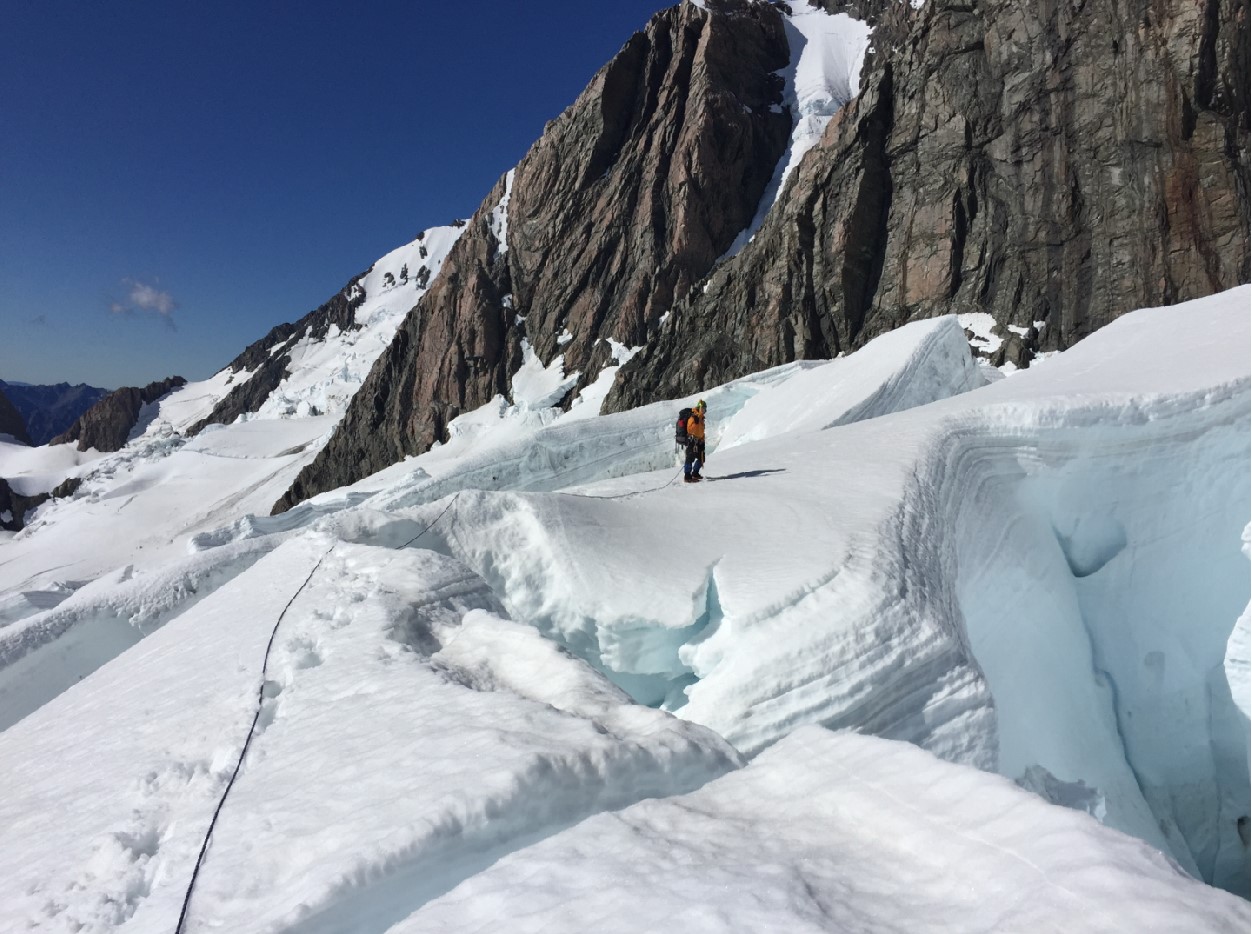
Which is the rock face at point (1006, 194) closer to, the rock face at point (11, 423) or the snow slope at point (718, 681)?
the snow slope at point (718, 681)

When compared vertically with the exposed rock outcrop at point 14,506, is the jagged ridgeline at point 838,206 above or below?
above

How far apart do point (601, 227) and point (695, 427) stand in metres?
35.8

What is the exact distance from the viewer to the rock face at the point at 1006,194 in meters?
24.4

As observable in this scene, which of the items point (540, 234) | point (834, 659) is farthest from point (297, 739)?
point (540, 234)

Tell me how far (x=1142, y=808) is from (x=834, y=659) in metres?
4.97

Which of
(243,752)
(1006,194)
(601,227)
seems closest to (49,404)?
(601,227)

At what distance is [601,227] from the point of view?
137 ft

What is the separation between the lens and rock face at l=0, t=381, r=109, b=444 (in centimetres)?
13338

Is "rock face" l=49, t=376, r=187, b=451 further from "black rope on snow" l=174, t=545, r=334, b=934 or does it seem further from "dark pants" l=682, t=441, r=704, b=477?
"black rope on snow" l=174, t=545, r=334, b=934

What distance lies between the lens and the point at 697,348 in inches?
1312

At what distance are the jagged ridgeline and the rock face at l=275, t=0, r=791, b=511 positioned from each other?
152mm

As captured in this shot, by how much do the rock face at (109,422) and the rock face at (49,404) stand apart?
5609 cm

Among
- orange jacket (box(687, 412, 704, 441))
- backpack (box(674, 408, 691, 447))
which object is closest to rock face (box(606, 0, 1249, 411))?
orange jacket (box(687, 412, 704, 441))

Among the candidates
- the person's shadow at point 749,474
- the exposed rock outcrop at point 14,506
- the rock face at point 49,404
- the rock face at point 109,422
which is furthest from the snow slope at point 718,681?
the rock face at point 49,404
